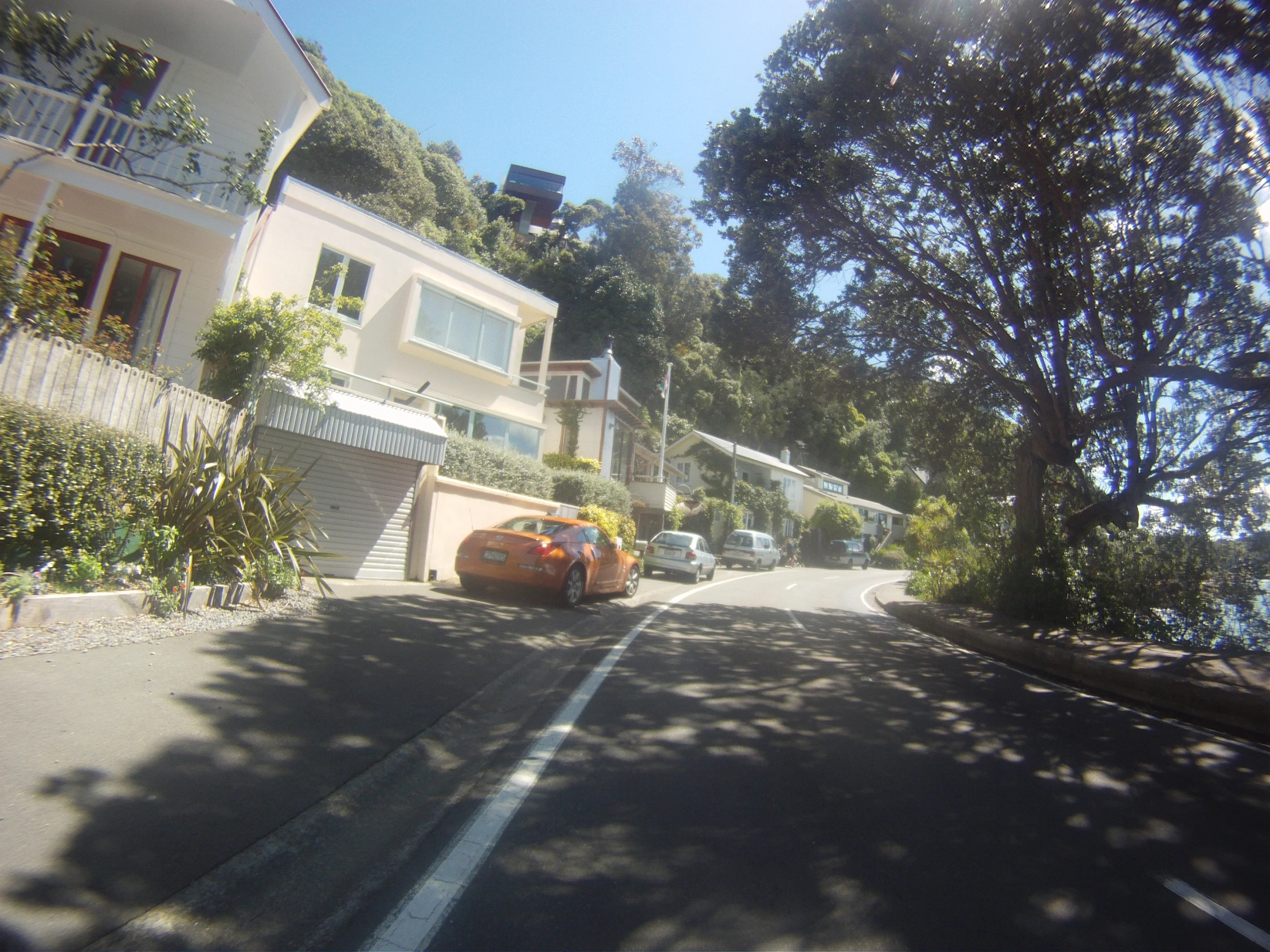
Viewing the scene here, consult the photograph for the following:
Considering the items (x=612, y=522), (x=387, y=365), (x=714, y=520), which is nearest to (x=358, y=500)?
(x=387, y=365)

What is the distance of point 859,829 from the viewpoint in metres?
4.02

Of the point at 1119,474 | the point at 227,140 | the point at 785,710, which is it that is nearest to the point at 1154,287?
the point at 1119,474

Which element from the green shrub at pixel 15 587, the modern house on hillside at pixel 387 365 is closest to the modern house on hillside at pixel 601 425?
the modern house on hillside at pixel 387 365

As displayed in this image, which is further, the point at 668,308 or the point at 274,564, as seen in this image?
the point at 668,308

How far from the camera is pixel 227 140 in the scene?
12.9 metres

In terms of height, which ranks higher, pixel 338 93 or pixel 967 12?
pixel 338 93

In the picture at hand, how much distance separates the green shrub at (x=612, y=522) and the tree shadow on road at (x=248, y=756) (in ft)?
40.0

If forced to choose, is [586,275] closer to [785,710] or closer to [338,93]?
[338,93]

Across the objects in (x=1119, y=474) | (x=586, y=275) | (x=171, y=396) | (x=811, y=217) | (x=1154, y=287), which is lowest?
(x=171, y=396)

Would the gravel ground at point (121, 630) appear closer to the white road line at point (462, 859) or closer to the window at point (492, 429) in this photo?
the white road line at point (462, 859)

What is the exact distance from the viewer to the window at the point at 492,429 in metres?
19.6

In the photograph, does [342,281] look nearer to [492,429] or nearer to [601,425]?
[492,429]

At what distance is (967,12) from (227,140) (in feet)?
38.2

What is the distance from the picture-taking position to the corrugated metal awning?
10.9 meters
